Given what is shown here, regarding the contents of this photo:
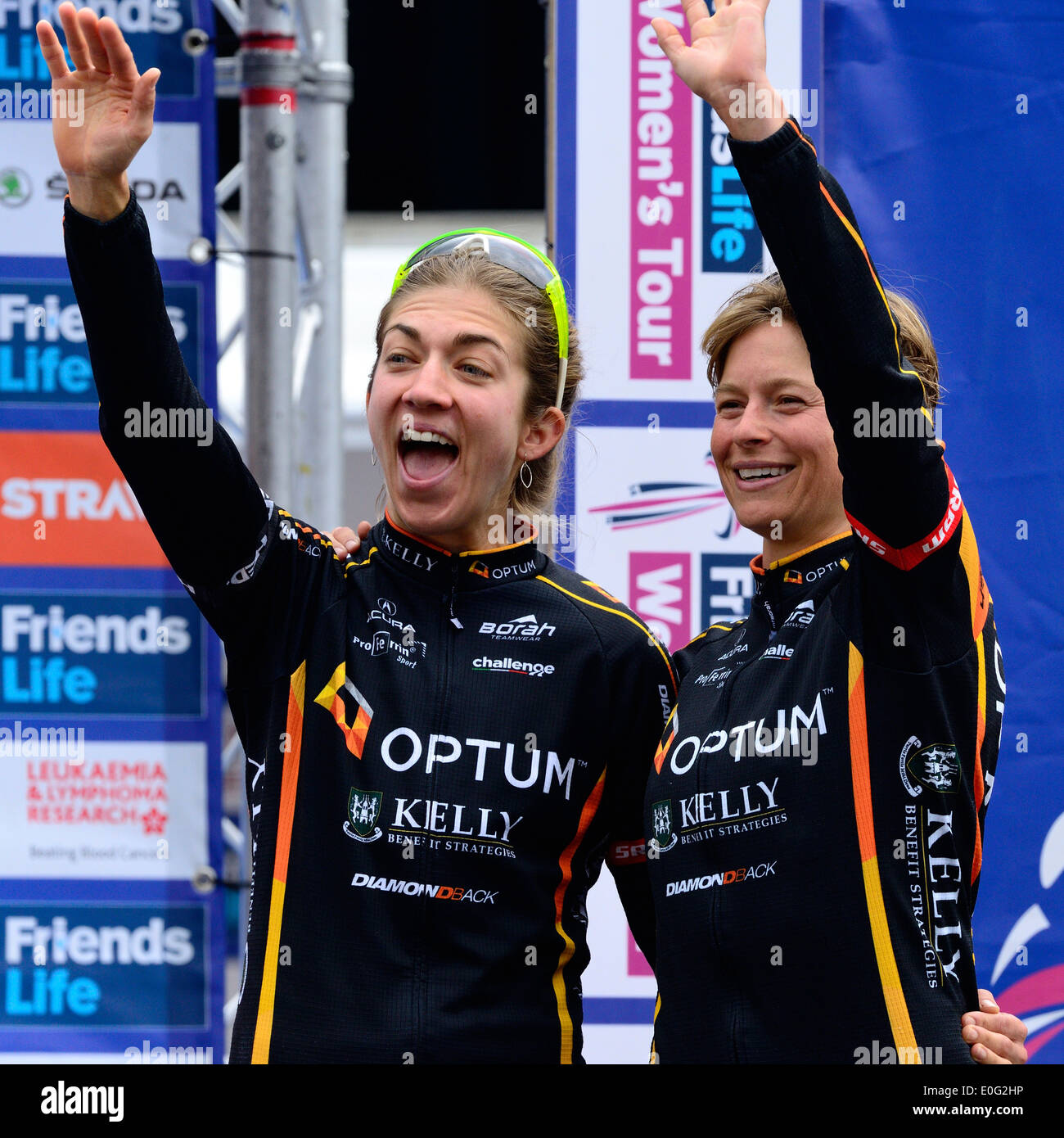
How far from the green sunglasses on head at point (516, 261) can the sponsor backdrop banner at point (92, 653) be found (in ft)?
4.56

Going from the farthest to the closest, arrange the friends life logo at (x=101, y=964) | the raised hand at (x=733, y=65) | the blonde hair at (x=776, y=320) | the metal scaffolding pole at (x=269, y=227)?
1. the friends life logo at (x=101, y=964)
2. the metal scaffolding pole at (x=269, y=227)
3. the blonde hair at (x=776, y=320)
4. the raised hand at (x=733, y=65)

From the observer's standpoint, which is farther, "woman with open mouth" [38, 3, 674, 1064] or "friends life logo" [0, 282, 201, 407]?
"friends life logo" [0, 282, 201, 407]

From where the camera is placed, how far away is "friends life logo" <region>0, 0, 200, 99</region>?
3.18m

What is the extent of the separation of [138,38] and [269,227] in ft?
1.96

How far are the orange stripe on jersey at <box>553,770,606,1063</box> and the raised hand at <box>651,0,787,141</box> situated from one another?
35.9 inches

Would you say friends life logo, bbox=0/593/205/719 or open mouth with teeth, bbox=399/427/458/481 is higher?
open mouth with teeth, bbox=399/427/458/481

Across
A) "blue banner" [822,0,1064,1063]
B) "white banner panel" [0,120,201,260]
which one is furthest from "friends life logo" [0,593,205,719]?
"blue banner" [822,0,1064,1063]

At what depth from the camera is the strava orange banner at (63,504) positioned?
3229 millimetres

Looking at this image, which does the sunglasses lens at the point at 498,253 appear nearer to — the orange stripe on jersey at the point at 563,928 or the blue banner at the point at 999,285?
the orange stripe on jersey at the point at 563,928

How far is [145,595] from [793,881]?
212 centimetres

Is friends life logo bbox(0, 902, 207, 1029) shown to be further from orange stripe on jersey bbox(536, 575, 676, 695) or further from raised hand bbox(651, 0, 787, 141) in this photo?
raised hand bbox(651, 0, 787, 141)

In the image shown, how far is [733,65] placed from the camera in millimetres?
1437

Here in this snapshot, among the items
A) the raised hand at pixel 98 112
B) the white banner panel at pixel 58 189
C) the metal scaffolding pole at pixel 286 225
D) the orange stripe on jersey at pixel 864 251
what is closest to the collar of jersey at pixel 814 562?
the orange stripe on jersey at pixel 864 251

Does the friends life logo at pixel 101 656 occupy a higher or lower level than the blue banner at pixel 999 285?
lower
